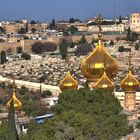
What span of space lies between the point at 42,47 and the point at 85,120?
172 feet

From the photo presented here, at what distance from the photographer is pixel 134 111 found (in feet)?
56.9

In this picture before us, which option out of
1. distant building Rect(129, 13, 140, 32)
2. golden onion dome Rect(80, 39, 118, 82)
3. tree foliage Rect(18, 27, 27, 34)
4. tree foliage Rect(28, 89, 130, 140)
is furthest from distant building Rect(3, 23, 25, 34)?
tree foliage Rect(28, 89, 130, 140)

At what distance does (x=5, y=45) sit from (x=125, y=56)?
1561 centimetres

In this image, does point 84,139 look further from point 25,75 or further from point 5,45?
point 5,45

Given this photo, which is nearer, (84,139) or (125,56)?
(84,139)

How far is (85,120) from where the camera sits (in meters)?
12.5

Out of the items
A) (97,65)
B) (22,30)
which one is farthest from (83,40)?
(97,65)

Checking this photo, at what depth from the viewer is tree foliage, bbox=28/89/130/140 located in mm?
12095

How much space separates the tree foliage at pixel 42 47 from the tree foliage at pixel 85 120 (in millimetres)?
48390

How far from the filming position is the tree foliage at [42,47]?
63.4 metres

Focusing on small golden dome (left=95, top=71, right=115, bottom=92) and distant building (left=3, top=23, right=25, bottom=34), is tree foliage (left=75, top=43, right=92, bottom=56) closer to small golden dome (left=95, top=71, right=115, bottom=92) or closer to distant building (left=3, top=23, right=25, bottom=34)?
distant building (left=3, top=23, right=25, bottom=34)

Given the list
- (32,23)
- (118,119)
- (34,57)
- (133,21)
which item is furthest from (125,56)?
(118,119)

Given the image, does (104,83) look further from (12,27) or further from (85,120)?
(12,27)

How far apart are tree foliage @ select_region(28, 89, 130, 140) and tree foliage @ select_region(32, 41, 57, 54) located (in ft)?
159
